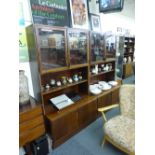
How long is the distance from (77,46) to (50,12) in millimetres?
649

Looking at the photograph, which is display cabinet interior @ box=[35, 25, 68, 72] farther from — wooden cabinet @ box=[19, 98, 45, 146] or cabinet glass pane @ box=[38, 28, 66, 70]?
wooden cabinet @ box=[19, 98, 45, 146]

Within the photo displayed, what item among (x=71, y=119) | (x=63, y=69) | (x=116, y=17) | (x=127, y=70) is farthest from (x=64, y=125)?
(x=127, y=70)

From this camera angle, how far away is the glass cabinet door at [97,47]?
8.09ft

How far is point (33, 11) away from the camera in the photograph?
1.94 m

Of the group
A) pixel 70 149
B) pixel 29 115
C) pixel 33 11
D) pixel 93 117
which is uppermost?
pixel 33 11

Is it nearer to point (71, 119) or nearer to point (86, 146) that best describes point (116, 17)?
point (71, 119)

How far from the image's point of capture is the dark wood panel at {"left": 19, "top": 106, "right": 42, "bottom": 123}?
152cm

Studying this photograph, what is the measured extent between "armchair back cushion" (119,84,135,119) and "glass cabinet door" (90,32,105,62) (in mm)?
810

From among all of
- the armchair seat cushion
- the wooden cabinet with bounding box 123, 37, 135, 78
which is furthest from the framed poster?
the wooden cabinet with bounding box 123, 37, 135, 78

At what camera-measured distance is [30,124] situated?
160 cm

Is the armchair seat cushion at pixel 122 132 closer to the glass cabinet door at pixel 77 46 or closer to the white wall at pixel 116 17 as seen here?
the glass cabinet door at pixel 77 46
